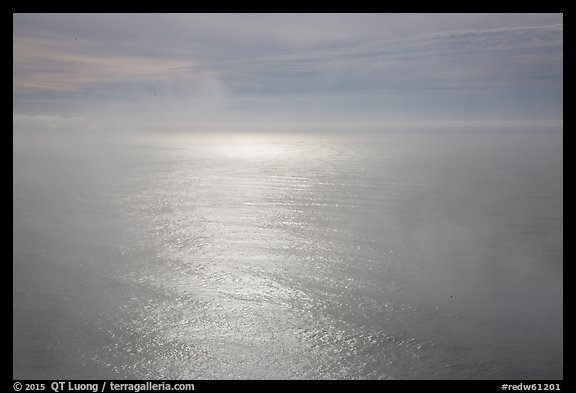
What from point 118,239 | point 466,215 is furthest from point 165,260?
point 466,215

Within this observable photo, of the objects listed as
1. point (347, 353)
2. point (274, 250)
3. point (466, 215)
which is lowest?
point (347, 353)

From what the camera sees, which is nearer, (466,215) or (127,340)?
(127,340)

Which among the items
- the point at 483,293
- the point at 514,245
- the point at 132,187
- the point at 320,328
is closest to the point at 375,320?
the point at 320,328

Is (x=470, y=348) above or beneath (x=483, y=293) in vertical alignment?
beneath

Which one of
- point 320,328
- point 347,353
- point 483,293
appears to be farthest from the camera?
point 483,293
